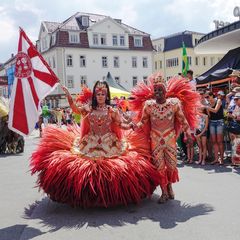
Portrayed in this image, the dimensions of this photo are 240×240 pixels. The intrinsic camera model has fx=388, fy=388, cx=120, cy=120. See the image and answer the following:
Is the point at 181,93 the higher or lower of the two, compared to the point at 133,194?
higher

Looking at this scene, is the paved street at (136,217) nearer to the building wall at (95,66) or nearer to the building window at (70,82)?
the building wall at (95,66)

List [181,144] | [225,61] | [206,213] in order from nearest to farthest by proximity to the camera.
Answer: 1. [206,213]
2. [181,144]
3. [225,61]

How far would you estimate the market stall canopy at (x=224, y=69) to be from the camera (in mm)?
11695

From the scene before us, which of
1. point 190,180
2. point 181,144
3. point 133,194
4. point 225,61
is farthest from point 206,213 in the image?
point 225,61

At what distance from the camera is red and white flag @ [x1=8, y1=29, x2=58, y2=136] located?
4.82 m

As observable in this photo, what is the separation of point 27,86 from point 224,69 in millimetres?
8589

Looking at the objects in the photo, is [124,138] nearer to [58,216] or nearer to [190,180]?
[58,216]

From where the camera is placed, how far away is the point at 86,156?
203 inches

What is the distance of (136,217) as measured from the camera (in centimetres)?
474

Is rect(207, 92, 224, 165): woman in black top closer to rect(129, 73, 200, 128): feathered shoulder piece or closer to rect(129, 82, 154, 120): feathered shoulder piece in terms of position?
rect(129, 73, 200, 128): feathered shoulder piece

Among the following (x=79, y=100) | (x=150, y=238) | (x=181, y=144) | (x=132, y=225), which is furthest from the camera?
(x=181, y=144)

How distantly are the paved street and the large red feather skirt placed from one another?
0.19 m

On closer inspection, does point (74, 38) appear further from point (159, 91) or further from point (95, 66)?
point (159, 91)

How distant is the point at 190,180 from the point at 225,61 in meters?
9.23
